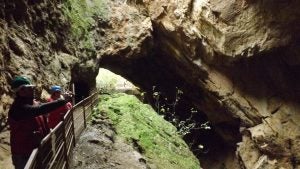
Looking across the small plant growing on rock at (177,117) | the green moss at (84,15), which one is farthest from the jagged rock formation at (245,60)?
the green moss at (84,15)

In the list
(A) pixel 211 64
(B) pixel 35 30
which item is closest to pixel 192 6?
(A) pixel 211 64

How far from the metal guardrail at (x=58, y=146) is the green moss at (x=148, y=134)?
2.78 feet

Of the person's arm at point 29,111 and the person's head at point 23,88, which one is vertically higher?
the person's head at point 23,88

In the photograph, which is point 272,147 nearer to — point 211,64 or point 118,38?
point 211,64

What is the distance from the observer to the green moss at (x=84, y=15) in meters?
11.7

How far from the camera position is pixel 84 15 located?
12.7 metres

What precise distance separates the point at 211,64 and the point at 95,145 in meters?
7.00

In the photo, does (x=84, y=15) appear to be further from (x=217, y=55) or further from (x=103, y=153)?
(x=103, y=153)

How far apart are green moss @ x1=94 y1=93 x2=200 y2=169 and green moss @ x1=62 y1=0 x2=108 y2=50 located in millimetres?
2859

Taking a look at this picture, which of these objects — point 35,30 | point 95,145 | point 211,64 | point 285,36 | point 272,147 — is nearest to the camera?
point 95,145

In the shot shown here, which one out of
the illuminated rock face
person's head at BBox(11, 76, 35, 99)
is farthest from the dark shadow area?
person's head at BBox(11, 76, 35, 99)

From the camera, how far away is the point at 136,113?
957 centimetres

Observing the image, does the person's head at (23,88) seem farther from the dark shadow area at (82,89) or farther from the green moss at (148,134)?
the dark shadow area at (82,89)

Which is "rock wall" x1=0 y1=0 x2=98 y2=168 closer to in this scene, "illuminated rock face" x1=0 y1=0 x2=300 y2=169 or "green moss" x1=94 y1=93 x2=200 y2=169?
"illuminated rock face" x1=0 y1=0 x2=300 y2=169
